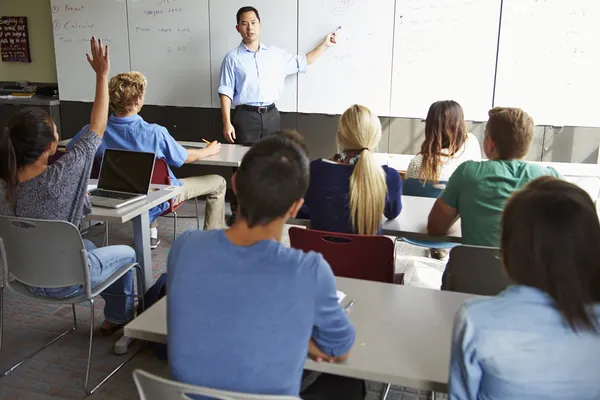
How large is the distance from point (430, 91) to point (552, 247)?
3.97 metres

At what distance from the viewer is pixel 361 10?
4.91 m

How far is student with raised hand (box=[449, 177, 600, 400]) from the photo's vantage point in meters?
1.12

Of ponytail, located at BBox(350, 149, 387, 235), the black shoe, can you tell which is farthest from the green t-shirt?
the black shoe

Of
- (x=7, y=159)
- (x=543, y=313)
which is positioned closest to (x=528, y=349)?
(x=543, y=313)

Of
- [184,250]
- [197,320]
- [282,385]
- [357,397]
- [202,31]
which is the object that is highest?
[202,31]

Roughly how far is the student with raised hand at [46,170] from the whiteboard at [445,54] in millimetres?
3065

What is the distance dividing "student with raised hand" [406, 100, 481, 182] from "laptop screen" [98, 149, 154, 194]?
1492mm

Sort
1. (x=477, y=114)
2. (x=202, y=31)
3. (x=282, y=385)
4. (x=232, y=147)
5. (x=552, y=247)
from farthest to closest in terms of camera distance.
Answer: (x=202, y=31), (x=477, y=114), (x=232, y=147), (x=282, y=385), (x=552, y=247)

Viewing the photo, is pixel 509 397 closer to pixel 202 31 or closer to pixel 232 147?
pixel 232 147

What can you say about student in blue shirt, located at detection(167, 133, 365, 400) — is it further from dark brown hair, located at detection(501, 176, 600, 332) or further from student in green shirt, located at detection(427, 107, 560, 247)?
student in green shirt, located at detection(427, 107, 560, 247)

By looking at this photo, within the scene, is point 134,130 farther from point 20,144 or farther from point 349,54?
point 349,54

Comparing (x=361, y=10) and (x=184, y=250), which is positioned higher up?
(x=361, y=10)

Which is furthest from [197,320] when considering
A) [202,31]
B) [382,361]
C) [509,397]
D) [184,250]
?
[202,31]

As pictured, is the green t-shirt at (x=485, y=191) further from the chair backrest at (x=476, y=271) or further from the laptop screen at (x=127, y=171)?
the laptop screen at (x=127, y=171)
